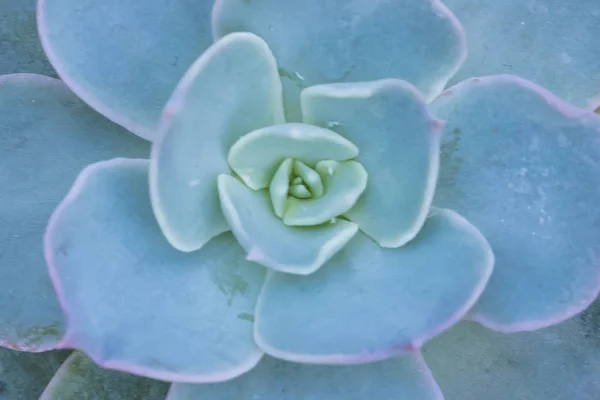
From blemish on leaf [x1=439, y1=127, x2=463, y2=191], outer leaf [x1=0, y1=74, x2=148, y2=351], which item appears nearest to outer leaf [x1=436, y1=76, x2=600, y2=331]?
blemish on leaf [x1=439, y1=127, x2=463, y2=191]

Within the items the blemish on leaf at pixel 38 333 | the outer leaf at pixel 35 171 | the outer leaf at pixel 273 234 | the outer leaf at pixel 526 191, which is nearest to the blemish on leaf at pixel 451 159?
the outer leaf at pixel 526 191

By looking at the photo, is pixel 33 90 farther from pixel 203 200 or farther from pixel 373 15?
pixel 373 15

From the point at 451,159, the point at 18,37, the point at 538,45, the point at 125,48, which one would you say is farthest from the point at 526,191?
the point at 18,37

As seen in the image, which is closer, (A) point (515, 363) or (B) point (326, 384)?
(B) point (326, 384)

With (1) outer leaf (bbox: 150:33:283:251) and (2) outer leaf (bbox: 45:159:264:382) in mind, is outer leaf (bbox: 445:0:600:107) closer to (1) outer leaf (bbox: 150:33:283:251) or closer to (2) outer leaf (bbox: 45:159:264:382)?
(1) outer leaf (bbox: 150:33:283:251)

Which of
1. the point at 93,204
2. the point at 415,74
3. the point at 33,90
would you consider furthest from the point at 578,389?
the point at 33,90

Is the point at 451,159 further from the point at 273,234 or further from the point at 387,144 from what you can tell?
the point at 273,234
